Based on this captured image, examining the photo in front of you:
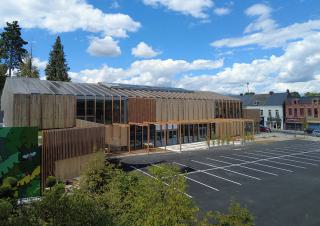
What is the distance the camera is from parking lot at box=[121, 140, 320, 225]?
17.0m

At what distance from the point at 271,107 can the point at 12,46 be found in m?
62.9

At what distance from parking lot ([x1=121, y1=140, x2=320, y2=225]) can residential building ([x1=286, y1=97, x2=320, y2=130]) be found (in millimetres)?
33308

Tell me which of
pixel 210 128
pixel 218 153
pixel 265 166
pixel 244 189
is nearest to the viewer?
pixel 244 189

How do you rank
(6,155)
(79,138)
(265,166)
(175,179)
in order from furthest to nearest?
(265,166)
(79,138)
(6,155)
(175,179)

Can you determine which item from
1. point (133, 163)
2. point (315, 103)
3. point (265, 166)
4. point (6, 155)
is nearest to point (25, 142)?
point (6, 155)

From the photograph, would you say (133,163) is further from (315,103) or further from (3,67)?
(315,103)

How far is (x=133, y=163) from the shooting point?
28.3 meters

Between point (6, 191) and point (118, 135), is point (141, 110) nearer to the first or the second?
point (118, 135)

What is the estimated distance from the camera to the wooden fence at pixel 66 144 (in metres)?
19.7

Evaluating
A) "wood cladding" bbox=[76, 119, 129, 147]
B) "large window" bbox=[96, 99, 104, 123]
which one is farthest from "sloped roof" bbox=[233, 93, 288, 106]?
"large window" bbox=[96, 99, 104, 123]

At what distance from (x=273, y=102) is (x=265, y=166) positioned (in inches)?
2047

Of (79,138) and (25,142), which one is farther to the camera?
(79,138)

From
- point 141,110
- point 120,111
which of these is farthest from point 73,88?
point 141,110

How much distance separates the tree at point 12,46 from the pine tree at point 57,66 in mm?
6349
